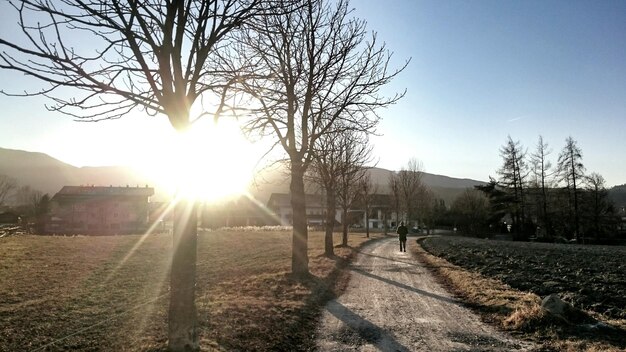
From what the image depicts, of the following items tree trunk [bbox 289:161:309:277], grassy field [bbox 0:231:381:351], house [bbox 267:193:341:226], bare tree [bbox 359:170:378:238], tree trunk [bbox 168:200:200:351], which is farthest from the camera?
house [bbox 267:193:341:226]

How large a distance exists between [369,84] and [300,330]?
1024 centimetres

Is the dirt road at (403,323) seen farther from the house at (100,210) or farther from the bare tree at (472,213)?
the house at (100,210)

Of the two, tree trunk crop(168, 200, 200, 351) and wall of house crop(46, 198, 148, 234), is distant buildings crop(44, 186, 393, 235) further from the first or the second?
tree trunk crop(168, 200, 200, 351)

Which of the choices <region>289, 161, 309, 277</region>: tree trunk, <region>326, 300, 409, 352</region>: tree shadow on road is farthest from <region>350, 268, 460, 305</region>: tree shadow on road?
<region>326, 300, 409, 352</region>: tree shadow on road

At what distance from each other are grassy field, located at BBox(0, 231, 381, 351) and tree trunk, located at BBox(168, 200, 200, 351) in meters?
0.41

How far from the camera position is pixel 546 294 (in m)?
12.2

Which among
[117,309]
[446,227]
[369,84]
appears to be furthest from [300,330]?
[446,227]

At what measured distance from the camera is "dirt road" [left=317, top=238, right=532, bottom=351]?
7664 millimetres

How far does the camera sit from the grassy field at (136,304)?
300 inches

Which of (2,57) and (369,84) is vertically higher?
(369,84)

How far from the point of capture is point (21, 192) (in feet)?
417

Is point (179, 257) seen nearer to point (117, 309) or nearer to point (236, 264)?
point (117, 309)

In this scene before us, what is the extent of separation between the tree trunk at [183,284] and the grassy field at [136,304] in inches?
16.1

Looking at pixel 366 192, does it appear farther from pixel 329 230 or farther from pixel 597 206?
pixel 597 206
